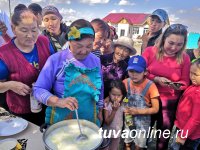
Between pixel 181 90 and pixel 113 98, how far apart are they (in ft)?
2.67

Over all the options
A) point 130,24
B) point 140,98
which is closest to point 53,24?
point 140,98

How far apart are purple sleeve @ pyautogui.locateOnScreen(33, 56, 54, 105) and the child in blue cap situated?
3.30 ft

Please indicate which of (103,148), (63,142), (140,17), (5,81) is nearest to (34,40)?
(5,81)

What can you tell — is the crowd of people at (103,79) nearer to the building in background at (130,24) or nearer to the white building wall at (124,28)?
the building in background at (130,24)

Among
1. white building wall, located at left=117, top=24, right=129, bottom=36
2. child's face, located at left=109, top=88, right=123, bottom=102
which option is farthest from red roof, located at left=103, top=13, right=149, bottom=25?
child's face, located at left=109, top=88, right=123, bottom=102

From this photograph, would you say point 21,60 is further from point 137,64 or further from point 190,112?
point 190,112

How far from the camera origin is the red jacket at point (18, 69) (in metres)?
1.69

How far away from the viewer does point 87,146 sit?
1201 mm

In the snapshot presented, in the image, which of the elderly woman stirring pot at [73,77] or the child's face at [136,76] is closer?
the elderly woman stirring pot at [73,77]

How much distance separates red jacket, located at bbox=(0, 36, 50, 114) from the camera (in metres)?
1.69

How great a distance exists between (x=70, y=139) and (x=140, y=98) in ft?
4.07

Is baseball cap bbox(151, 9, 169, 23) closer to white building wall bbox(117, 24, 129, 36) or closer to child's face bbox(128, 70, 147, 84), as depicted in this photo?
child's face bbox(128, 70, 147, 84)

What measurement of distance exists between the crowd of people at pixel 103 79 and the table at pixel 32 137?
13 cm

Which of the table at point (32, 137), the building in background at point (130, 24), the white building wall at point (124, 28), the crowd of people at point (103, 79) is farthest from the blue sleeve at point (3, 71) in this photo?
the white building wall at point (124, 28)
